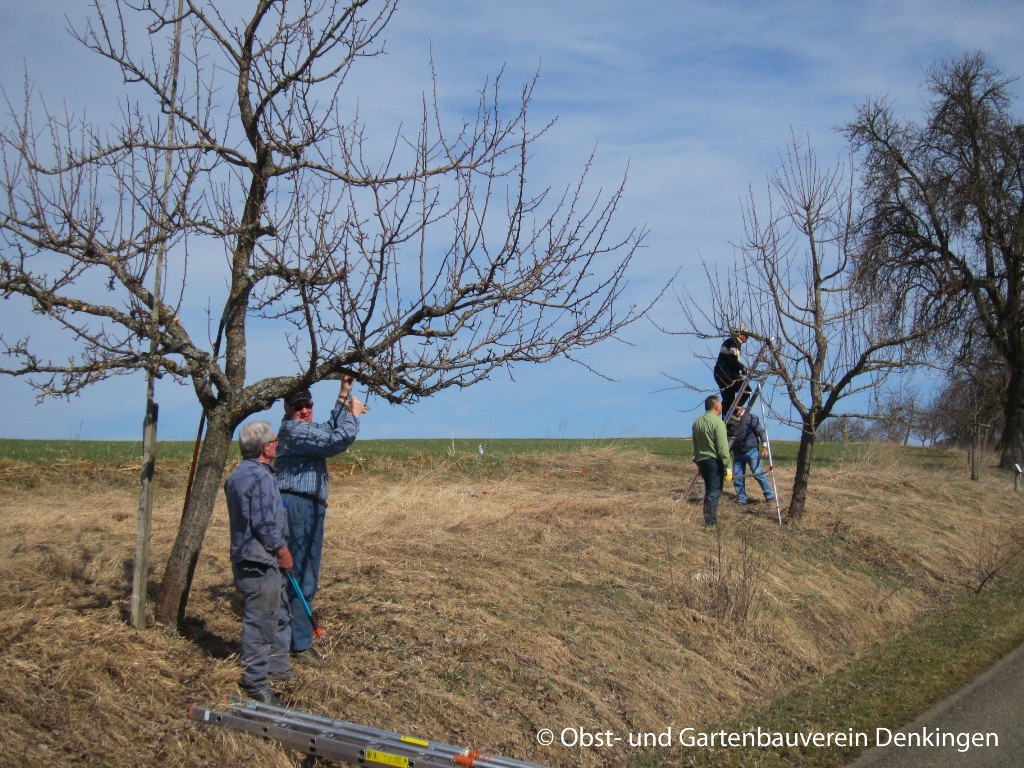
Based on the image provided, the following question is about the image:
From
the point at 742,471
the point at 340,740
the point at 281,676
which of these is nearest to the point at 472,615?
the point at 281,676

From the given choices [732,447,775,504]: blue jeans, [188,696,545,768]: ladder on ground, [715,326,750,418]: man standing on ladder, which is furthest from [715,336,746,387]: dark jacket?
[188,696,545,768]: ladder on ground

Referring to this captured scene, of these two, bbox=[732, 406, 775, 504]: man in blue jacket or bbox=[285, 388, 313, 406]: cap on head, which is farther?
bbox=[732, 406, 775, 504]: man in blue jacket

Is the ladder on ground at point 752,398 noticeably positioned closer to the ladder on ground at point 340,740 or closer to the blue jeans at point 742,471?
the blue jeans at point 742,471

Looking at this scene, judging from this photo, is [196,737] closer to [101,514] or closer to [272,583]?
[272,583]

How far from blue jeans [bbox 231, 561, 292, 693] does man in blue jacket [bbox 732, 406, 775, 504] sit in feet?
31.3

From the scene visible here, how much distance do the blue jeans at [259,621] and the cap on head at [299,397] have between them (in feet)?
4.21

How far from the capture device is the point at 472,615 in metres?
7.76

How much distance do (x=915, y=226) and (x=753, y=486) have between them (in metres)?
14.3

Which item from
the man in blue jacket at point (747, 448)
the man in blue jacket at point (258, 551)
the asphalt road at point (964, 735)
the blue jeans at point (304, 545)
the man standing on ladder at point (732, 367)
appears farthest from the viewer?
the man in blue jacket at point (747, 448)

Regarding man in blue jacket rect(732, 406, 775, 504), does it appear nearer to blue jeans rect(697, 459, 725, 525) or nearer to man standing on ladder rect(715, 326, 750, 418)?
man standing on ladder rect(715, 326, 750, 418)

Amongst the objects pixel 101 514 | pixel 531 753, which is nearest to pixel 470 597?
pixel 531 753

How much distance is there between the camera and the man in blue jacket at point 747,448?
14583 mm

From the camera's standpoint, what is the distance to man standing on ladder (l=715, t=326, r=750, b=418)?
13320mm

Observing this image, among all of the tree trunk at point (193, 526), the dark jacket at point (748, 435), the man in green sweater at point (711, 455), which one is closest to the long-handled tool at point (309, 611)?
the tree trunk at point (193, 526)
